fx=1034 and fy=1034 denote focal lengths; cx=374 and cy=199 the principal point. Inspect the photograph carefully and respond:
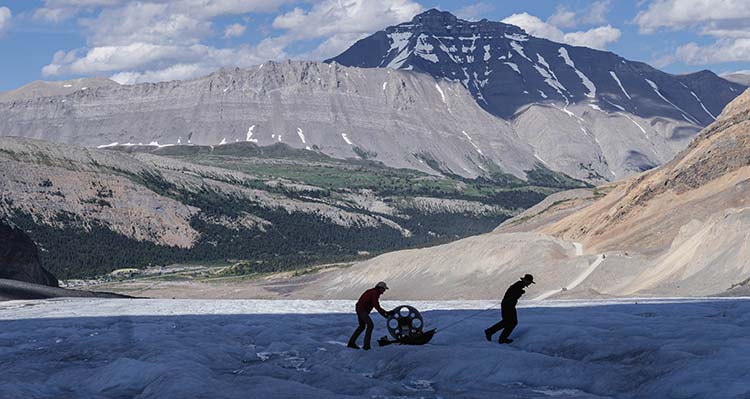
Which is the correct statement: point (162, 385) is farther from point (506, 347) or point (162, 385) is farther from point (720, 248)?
point (720, 248)

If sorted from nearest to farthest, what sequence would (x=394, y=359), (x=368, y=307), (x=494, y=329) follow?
(x=394, y=359) → (x=368, y=307) → (x=494, y=329)

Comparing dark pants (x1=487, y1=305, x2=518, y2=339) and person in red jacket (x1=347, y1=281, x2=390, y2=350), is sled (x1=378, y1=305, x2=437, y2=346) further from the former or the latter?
dark pants (x1=487, y1=305, x2=518, y2=339)

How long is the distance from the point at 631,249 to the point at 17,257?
4760 cm

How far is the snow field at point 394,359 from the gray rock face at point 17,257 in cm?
3989

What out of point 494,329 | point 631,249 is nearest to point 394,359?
point 494,329

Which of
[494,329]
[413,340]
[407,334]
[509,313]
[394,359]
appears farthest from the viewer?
[494,329]

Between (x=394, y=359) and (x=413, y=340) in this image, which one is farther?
(x=413, y=340)

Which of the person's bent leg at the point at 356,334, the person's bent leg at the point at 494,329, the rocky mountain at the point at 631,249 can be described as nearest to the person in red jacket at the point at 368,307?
A: the person's bent leg at the point at 356,334

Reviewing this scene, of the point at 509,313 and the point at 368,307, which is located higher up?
the point at 368,307

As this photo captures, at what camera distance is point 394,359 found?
2652 cm

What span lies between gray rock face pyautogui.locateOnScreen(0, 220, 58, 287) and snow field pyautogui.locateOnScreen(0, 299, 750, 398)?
131ft

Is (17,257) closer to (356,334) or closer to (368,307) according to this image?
(356,334)

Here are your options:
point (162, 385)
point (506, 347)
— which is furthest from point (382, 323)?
point (162, 385)

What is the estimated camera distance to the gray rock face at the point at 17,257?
76062 millimetres
